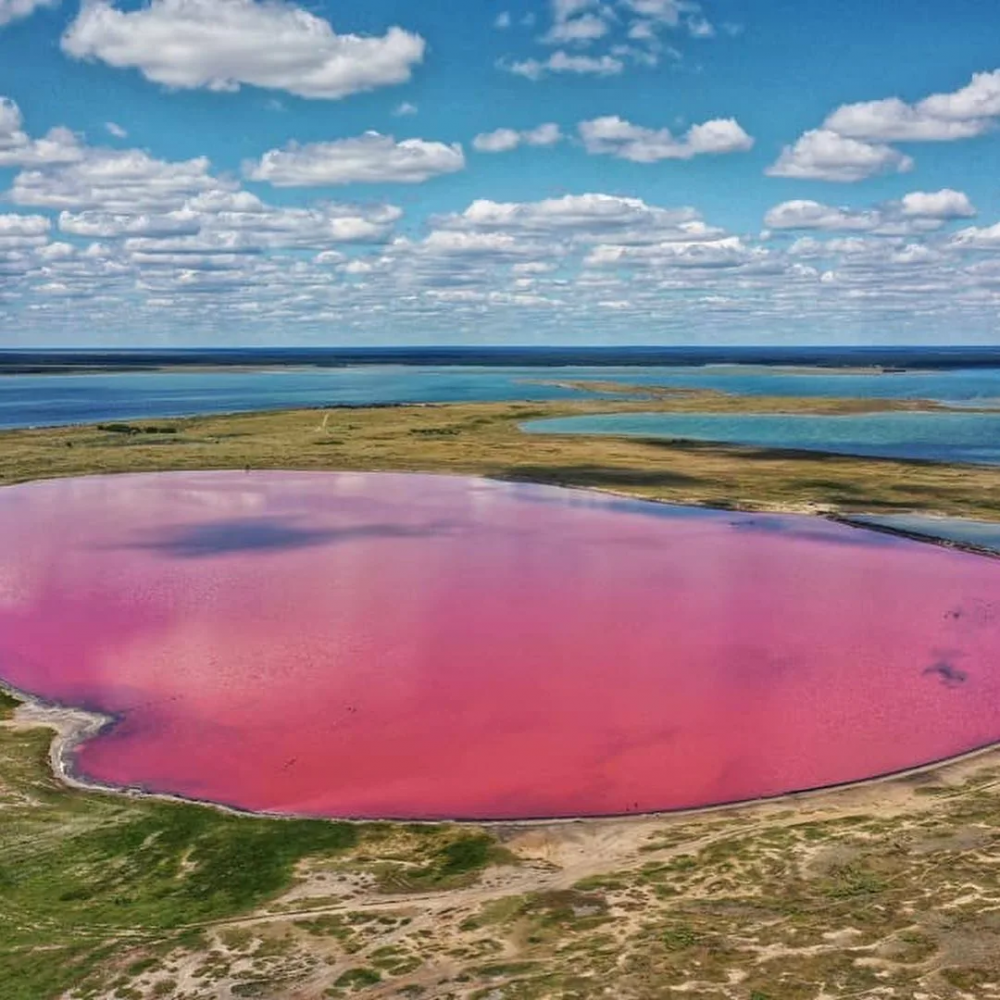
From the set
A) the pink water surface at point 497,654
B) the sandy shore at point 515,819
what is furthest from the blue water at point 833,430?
the sandy shore at point 515,819

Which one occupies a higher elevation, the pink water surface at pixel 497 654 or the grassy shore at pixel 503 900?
the pink water surface at pixel 497 654

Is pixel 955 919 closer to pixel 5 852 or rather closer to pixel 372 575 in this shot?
pixel 5 852

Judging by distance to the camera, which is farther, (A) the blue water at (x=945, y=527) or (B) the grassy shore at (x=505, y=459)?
(B) the grassy shore at (x=505, y=459)

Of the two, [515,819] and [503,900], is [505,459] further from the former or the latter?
[503,900]

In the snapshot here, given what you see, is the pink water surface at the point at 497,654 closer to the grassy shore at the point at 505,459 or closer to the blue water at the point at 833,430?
the grassy shore at the point at 505,459

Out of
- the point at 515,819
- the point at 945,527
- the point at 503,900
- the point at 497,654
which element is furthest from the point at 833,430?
the point at 503,900

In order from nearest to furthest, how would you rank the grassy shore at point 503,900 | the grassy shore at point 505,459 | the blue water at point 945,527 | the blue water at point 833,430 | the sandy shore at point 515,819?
the grassy shore at point 503,900 → the sandy shore at point 515,819 → the blue water at point 945,527 → the grassy shore at point 505,459 → the blue water at point 833,430
